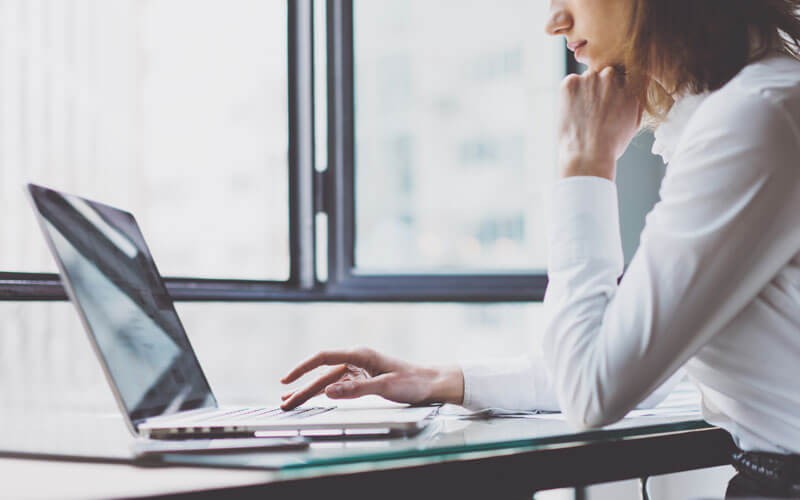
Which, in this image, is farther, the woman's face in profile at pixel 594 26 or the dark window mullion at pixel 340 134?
the dark window mullion at pixel 340 134

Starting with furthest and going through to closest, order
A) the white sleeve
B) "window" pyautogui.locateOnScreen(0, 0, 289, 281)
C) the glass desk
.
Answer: "window" pyautogui.locateOnScreen(0, 0, 289, 281), the white sleeve, the glass desk

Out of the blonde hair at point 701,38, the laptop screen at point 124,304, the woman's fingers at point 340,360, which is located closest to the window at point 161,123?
the laptop screen at point 124,304

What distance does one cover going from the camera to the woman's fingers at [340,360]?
1112 millimetres

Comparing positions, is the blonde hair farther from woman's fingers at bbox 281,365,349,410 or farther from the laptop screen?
the laptop screen

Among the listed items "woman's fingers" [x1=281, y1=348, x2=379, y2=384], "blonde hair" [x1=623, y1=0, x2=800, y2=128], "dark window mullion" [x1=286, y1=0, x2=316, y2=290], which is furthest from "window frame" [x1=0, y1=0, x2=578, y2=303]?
"blonde hair" [x1=623, y1=0, x2=800, y2=128]

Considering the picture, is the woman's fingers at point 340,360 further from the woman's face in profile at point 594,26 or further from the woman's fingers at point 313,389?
the woman's face in profile at point 594,26

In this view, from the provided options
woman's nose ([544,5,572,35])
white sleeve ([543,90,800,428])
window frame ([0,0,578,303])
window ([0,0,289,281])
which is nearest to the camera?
white sleeve ([543,90,800,428])

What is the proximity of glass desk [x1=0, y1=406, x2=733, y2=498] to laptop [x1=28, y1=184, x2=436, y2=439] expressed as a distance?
0.12 ft

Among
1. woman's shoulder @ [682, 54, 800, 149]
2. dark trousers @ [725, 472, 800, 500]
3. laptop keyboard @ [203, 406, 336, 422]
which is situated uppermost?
woman's shoulder @ [682, 54, 800, 149]

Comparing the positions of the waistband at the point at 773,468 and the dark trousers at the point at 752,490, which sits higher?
the waistband at the point at 773,468

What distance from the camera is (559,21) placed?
111 cm

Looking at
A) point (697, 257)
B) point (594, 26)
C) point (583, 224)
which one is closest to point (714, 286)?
point (697, 257)

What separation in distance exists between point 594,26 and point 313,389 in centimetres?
60

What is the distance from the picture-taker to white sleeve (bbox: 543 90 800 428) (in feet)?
2.59
